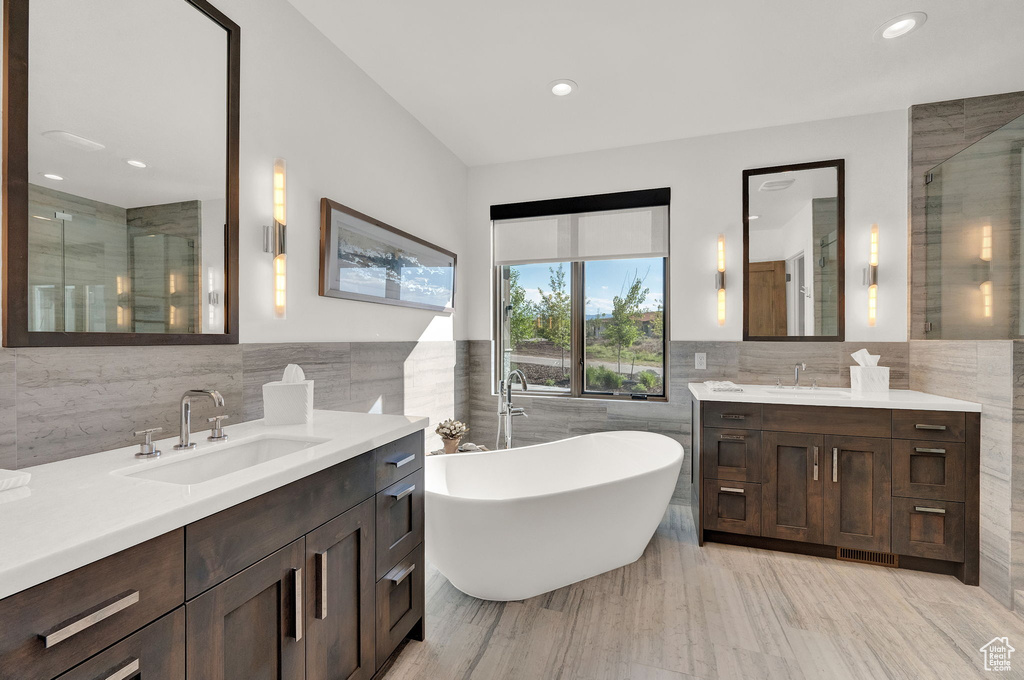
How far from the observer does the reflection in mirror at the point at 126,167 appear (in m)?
1.24

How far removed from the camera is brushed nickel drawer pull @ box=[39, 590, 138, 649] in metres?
0.72

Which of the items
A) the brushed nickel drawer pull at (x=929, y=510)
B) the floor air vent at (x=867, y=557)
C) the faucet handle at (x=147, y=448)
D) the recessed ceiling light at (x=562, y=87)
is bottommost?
the floor air vent at (x=867, y=557)

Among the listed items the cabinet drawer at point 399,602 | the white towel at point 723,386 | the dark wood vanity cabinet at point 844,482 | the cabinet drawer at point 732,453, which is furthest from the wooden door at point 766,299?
the cabinet drawer at point 399,602

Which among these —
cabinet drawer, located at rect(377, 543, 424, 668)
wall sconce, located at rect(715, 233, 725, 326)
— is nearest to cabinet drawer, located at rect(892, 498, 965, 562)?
wall sconce, located at rect(715, 233, 725, 326)

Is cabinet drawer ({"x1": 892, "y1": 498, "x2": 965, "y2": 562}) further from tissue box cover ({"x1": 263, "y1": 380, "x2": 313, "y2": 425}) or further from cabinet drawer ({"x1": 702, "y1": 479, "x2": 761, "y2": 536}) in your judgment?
tissue box cover ({"x1": 263, "y1": 380, "x2": 313, "y2": 425})

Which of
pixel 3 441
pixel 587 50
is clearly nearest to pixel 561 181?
pixel 587 50

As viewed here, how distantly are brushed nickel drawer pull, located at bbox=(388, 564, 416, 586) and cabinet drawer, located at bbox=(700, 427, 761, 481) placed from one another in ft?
5.77

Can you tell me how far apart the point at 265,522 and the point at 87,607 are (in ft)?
1.24

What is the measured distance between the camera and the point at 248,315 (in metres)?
1.84

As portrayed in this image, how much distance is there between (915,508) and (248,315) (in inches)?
128

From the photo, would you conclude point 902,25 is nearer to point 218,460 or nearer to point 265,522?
point 265,522

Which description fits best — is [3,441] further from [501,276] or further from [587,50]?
[501,276]

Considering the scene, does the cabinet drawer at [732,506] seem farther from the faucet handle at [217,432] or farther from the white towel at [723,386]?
the faucet handle at [217,432]

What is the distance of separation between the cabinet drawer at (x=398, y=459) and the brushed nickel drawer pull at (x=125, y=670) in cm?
76
